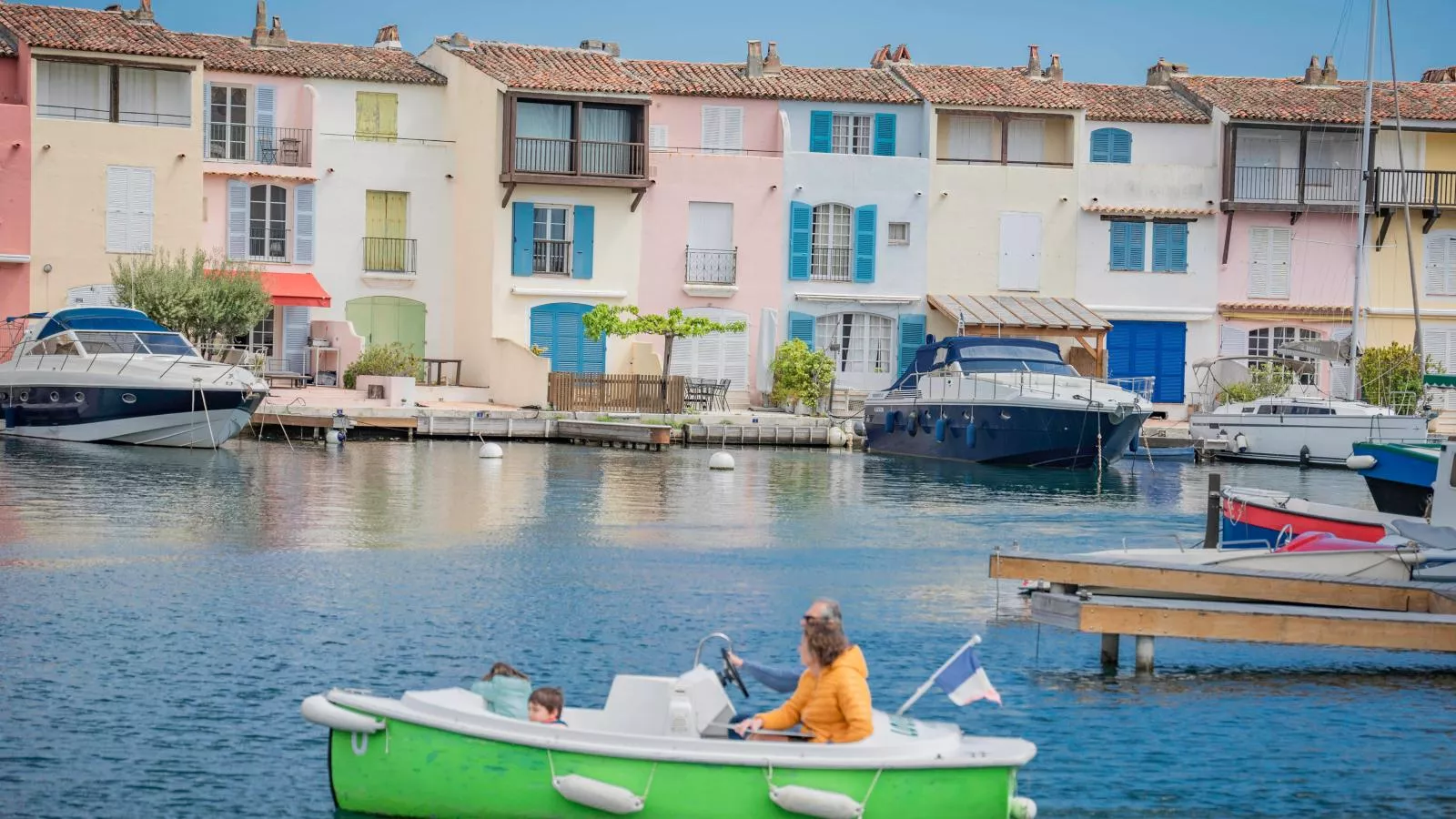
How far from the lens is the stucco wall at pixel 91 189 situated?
46.5 m

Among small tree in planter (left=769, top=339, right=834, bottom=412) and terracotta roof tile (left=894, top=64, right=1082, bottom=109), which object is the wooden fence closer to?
small tree in planter (left=769, top=339, right=834, bottom=412)

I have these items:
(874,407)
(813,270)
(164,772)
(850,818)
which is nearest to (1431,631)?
(850,818)

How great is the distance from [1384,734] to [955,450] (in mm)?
27639

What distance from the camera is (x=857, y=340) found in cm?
5225

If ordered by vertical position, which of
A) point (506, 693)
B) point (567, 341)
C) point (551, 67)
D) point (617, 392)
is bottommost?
point (506, 693)

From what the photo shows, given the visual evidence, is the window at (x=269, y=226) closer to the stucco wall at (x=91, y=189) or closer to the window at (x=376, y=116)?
the stucco wall at (x=91, y=189)

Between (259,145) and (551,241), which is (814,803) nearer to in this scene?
(551,241)

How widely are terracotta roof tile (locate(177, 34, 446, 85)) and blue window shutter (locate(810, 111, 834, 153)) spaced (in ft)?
32.5

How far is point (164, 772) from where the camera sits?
13469mm

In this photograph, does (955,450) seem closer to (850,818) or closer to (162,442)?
(162,442)

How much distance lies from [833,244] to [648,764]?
41176mm

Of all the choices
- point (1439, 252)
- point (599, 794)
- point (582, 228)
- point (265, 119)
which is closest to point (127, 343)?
point (265, 119)

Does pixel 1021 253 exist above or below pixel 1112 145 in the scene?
below

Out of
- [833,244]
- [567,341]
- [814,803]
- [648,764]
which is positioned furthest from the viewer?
[833,244]
